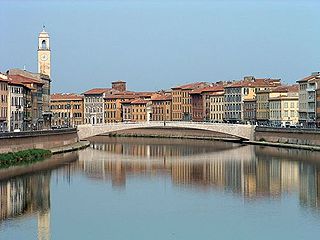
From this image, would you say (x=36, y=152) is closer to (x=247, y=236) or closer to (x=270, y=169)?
(x=270, y=169)

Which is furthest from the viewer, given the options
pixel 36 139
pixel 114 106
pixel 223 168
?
pixel 114 106

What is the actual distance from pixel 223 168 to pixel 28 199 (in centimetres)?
1384

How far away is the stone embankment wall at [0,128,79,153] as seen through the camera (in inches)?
1677

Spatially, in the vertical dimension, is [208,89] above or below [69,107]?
above

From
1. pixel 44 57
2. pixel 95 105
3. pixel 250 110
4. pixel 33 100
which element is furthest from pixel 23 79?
pixel 95 105

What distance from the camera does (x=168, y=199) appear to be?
31547 millimetres

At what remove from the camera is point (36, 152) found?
4575cm

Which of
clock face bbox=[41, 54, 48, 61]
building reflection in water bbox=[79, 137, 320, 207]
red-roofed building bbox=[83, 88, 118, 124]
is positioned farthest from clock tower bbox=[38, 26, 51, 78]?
red-roofed building bbox=[83, 88, 118, 124]

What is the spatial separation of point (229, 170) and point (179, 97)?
193 feet

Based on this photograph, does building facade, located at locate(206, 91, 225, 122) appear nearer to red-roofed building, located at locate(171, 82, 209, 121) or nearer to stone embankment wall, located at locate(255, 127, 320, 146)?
red-roofed building, located at locate(171, 82, 209, 121)

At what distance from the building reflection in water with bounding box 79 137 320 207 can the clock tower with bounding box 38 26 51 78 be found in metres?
18.0

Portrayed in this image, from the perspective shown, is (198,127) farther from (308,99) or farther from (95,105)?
(95,105)

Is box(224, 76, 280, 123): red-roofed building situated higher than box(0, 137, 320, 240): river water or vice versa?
box(224, 76, 280, 123): red-roofed building

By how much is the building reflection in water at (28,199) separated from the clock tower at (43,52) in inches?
1478
